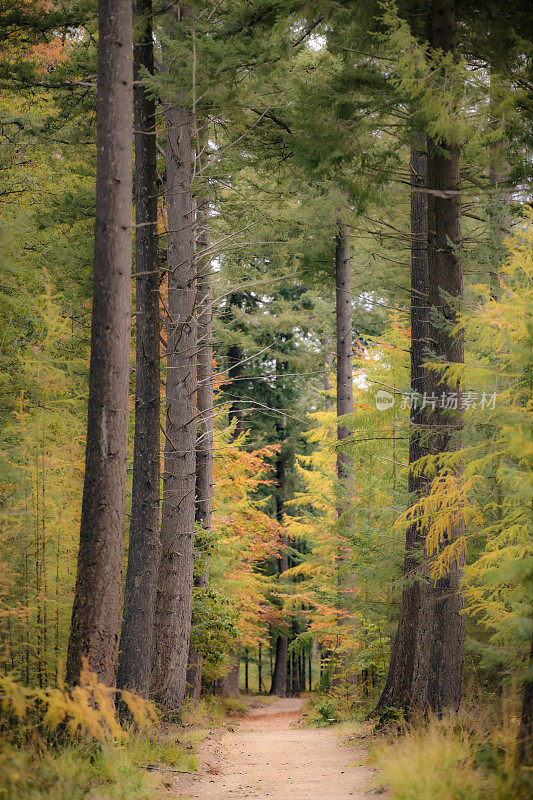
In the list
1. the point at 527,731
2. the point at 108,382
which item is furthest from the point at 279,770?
the point at 108,382

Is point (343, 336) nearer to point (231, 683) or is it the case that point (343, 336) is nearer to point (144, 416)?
point (144, 416)

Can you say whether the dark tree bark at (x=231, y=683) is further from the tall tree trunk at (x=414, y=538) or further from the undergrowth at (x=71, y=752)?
the undergrowth at (x=71, y=752)

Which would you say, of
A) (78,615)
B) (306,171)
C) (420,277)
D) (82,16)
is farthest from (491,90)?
(78,615)

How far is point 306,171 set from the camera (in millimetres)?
7699

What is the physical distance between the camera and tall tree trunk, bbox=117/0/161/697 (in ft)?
27.2

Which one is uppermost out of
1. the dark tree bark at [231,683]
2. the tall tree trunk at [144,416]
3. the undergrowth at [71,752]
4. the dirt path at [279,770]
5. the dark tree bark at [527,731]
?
the tall tree trunk at [144,416]

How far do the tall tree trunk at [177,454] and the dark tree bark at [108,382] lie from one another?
9.62 feet

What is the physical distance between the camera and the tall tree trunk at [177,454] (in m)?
9.40

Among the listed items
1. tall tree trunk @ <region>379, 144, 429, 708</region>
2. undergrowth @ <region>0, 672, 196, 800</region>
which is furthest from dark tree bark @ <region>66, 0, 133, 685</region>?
tall tree trunk @ <region>379, 144, 429, 708</region>

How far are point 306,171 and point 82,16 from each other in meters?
3.91

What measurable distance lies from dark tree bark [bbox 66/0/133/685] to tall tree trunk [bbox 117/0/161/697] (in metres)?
1.94

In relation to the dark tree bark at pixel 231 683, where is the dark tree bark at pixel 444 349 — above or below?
above

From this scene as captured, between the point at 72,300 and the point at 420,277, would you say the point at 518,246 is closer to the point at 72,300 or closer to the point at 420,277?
the point at 420,277

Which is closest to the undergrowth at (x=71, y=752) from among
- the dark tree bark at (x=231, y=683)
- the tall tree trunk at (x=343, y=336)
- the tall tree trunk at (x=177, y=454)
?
the tall tree trunk at (x=177, y=454)
